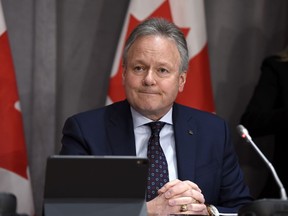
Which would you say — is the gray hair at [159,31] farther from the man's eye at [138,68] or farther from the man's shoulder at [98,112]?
the man's shoulder at [98,112]

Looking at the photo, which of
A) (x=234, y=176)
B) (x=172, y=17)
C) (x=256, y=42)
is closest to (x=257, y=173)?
(x=256, y=42)

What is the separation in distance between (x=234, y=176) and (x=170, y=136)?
0.32 meters

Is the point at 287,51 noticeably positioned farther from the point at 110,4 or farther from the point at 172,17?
the point at 110,4

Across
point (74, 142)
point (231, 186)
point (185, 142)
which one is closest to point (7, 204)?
point (74, 142)

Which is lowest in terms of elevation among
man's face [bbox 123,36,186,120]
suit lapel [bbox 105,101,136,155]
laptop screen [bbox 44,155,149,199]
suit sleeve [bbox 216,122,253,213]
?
suit sleeve [bbox 216,122,253,213]

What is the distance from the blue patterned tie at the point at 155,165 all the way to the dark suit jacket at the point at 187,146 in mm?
70

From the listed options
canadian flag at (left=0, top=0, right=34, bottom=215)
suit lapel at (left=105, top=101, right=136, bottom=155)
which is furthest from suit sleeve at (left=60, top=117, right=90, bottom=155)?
canadian flag at (left=0, top=0, right=34, bottom=215)

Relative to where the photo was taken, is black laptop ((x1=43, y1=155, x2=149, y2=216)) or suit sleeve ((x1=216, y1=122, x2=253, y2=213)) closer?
black laptop ((x1=43, y1=155, x2=149, y2=216))

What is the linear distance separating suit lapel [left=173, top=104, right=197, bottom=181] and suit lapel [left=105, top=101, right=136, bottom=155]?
0.19m

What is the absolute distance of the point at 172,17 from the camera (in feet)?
13.4

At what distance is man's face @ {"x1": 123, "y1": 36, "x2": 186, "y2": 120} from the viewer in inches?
114

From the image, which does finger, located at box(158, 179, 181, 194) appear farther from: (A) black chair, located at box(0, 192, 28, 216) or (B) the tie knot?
(A) black chair, located at box(0, 192, 28, 216)

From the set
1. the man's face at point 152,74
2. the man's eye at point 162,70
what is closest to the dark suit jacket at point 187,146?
the man's face at point 152,74

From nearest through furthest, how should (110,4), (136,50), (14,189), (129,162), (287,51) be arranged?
(129,162), (136,50), (14,189), (287,51), (110,4)
